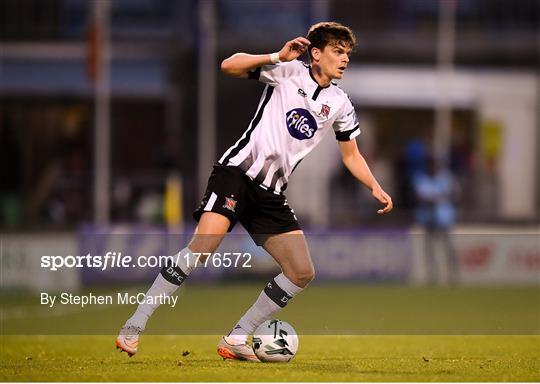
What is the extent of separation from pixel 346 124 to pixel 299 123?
1.70 feet

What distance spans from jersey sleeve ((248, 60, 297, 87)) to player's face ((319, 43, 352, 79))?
0.24 m

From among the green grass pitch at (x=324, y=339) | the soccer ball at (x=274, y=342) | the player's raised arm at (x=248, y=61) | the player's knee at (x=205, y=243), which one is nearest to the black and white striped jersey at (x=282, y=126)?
the player's raised arm at (x=248, y=61)

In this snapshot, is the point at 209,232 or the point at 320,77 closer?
the point at 209,232

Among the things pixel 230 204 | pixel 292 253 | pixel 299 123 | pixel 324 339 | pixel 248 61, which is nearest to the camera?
pixel 248 61

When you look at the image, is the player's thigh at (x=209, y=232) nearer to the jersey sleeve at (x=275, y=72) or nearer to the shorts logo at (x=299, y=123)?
the shorts logo at (x=299, y=123)

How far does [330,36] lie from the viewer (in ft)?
35.5

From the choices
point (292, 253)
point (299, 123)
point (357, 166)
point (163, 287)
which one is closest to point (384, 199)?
point (357, 166)

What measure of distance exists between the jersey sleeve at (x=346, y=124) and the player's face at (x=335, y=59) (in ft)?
1.10

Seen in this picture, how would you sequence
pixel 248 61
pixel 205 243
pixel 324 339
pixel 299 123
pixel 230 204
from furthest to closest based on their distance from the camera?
pixel 324 339 → pixel 299 123 → pixel 230 204 → pixel 205 243 → pixel 248 61

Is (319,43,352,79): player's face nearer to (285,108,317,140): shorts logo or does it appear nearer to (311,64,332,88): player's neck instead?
(311,64,332,88): player's neck

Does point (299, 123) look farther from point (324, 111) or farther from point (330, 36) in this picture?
point (330, 36)

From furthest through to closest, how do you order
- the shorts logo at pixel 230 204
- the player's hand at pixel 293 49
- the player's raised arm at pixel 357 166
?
1. the player's raised arm at pixel 357 166
2. the shorts logo at pixel 230 204
3. the player's hand at pixel 293 49

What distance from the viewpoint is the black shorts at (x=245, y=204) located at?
425 inches

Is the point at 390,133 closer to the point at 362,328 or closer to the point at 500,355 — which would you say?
the point at 362,328
